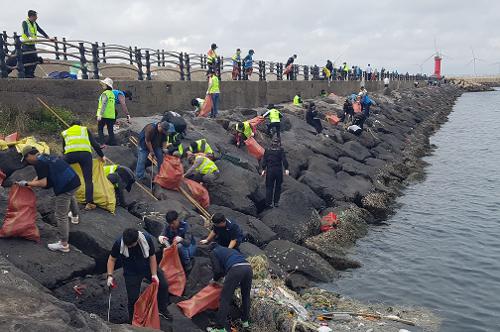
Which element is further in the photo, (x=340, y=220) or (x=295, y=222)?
(x=340, y=220)

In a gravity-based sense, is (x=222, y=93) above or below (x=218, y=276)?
above

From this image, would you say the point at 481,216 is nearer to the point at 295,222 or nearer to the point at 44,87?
the point at 295,222

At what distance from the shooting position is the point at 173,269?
7.01 m

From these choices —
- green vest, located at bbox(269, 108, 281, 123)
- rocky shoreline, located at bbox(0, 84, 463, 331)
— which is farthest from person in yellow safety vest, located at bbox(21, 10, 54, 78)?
green vest, located at bbox(269, 108, 281, 123)

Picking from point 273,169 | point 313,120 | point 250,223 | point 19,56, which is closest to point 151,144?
point 250,223

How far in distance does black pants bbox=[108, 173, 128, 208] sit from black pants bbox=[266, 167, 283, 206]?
378 centimetres

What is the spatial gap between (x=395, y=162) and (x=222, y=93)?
8057 millimetres

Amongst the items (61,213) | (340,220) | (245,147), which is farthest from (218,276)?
(245,147)

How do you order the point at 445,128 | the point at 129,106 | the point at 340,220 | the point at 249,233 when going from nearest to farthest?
the point at 249,233 → the point at 340,220 → the point at 129,106 → the point at 445,128

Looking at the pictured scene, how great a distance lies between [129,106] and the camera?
50.2ft

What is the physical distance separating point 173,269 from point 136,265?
3.22 feet

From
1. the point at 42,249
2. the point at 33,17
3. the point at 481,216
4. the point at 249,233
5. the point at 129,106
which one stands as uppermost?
the point at 33,17

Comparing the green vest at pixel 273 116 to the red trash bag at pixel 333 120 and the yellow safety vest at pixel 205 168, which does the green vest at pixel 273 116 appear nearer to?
the yellow safety vest at pixel 205 168

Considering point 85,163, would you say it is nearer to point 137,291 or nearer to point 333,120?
point 137,291
